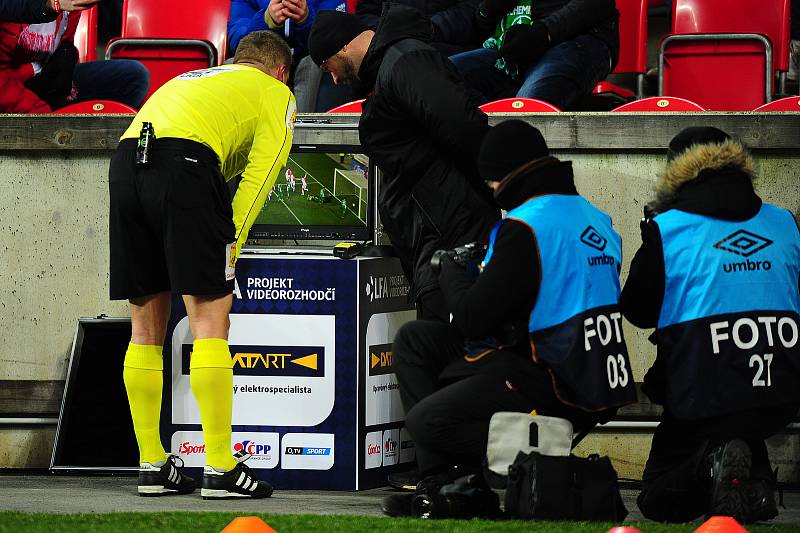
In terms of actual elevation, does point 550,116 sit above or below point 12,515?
above

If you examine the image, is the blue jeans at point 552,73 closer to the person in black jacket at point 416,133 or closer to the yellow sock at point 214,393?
the person in black jacket at point 416,133

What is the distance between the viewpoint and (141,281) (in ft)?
15.2

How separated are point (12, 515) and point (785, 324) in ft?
8.57

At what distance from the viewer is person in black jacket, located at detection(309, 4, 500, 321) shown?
14.7 ft

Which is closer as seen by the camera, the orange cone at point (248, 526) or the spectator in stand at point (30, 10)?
the orange cone at point (248, 526)

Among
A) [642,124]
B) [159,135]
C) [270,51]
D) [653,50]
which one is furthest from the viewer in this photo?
[653,50]

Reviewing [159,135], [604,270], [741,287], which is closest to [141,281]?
[159,135]

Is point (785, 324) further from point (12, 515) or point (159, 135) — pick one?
point (12, 515)

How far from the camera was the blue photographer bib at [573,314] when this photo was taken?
3.96 meters

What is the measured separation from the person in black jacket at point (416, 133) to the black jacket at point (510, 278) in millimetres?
390

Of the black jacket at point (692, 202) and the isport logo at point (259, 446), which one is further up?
the black jacket at point (692, 202)

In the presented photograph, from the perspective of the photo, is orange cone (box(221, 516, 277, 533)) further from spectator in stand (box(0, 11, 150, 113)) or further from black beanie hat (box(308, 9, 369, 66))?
spectator in stand (box(0, 11, 150, 113))

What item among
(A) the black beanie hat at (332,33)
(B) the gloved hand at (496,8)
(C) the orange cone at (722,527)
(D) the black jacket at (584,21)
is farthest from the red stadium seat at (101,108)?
(C) the orange cone at (722,527)

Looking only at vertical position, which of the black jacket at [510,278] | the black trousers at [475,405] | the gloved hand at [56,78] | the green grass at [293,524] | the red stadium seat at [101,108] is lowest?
the green grass at [293,524]
